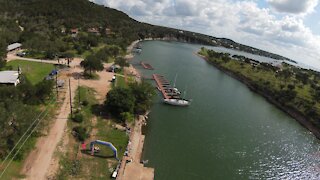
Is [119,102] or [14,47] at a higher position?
[14,47]

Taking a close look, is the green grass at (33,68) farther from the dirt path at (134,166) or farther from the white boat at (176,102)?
the dirt path at (134,166)

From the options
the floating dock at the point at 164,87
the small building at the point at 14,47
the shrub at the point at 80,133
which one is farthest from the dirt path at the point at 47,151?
the small building at the point at 14,47

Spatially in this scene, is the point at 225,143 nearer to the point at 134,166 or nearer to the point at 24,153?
the point at 134,166

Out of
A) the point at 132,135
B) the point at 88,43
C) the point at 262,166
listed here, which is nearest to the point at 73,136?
the point at 132,135

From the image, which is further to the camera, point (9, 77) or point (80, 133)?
point (9, 77)

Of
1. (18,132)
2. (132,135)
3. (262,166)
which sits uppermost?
(18,132)

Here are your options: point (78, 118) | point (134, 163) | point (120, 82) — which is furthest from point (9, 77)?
point (134, 163)

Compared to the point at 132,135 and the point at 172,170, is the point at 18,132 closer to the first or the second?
the point at 132,135
